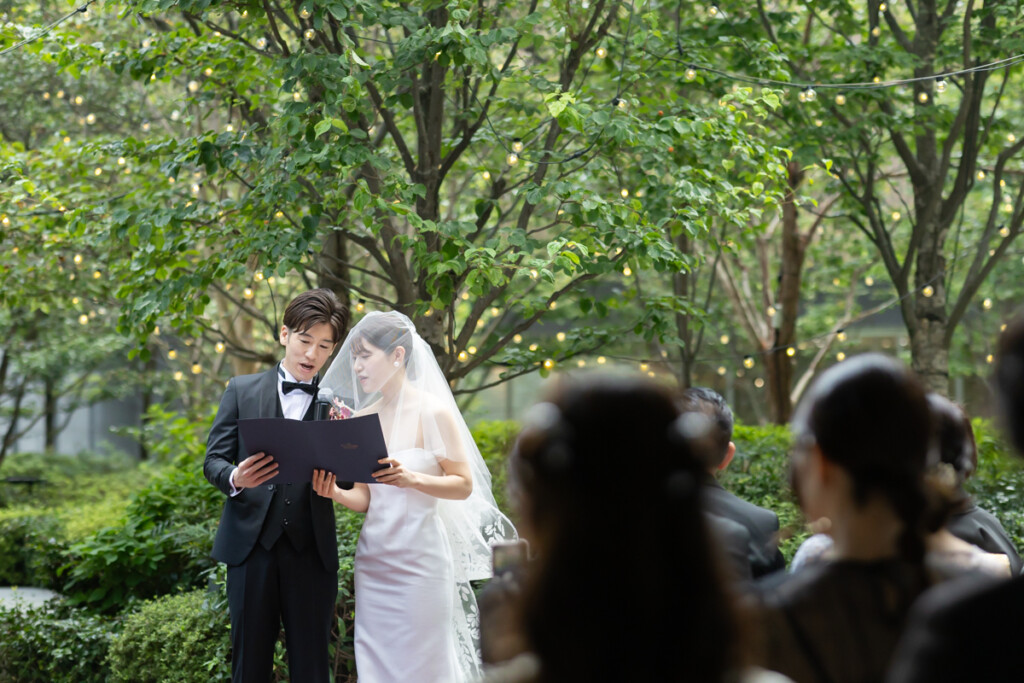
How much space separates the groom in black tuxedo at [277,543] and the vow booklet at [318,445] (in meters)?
0.25

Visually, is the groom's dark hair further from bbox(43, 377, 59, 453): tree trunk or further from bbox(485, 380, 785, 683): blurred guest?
bbox(43, 377, 59, 453): tree trunk

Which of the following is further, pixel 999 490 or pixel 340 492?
pixel 999 490

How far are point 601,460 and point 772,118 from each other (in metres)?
7.23

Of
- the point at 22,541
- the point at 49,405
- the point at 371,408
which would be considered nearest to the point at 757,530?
the point at 371,408

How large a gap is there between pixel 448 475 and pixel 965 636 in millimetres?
2616

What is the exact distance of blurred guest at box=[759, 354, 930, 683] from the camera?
1460 millimetres

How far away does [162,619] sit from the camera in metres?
4.84

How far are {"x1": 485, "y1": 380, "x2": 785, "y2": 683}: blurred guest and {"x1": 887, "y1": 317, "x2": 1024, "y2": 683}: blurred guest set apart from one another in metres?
0.24

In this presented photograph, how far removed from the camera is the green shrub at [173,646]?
4605mm

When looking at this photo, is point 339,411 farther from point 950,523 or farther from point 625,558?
point 625,558

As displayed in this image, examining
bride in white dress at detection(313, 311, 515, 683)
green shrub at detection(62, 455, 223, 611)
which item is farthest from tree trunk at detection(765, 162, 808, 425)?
bride in white dress at detection(313, 311, 515, 683)

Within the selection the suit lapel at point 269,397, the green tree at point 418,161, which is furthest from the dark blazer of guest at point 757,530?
the green tree at point 418,161

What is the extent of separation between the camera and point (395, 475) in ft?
11.2

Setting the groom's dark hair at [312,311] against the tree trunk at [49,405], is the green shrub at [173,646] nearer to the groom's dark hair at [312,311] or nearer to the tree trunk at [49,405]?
the groom's dark hair at [312,311]
